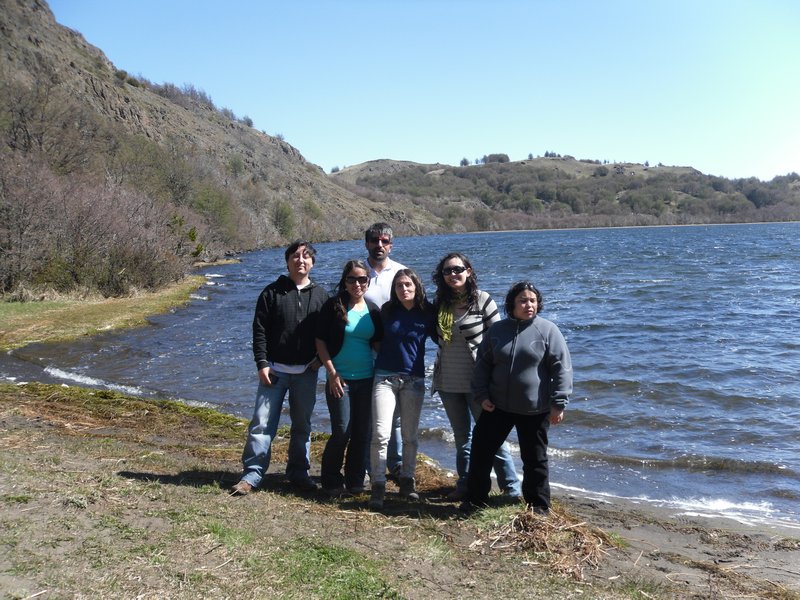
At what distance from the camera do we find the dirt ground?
390cm

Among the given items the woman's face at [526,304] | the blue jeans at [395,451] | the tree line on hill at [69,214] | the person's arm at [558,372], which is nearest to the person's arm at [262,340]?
the blue jeans at [395,451]

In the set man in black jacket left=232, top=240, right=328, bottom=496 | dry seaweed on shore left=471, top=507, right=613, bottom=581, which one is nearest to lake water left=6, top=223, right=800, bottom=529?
dry seaweed on shore left=471, top=507, right=613, bottom=581

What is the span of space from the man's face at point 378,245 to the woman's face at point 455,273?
682mm

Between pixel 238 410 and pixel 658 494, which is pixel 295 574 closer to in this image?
pixel 658 494

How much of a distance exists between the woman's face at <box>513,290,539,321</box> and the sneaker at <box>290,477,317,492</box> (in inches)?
101

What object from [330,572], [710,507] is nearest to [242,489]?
[330,572]

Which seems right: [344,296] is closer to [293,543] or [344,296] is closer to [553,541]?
[293,543]

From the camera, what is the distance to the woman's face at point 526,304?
5.23 metres

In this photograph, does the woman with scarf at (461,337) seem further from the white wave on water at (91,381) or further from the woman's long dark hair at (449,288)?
the white wave on water at (91,381)

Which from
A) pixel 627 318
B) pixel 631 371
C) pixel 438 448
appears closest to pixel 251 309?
pixel 627 318

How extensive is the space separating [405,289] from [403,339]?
1.44 feet

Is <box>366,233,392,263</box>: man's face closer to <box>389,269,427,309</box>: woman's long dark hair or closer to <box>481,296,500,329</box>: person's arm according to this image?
<box>389,269,427,309</box>: woman's long dark hair

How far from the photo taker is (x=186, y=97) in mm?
124062

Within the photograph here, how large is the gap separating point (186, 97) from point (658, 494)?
5158 inches
